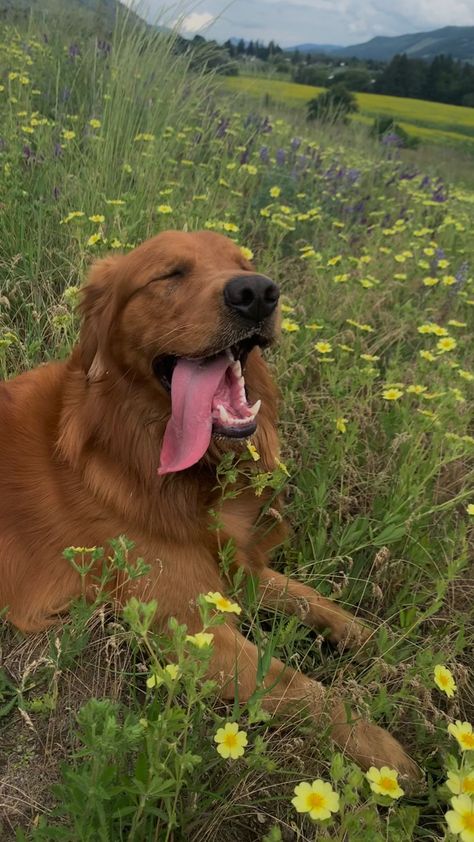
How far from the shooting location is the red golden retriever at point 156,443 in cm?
180

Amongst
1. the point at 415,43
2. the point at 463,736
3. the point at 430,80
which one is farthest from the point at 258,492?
the point at 415,43

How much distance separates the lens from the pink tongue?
1.82 metres

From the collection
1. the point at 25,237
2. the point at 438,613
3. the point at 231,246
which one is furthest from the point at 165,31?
the point at 438,613

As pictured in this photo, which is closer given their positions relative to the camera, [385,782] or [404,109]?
[385,782]

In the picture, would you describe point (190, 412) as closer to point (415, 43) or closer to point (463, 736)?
point (463, 736)

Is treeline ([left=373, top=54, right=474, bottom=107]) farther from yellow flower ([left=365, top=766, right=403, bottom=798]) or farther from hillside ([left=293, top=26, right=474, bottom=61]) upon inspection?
hillside ([left=293, top=26, right=474, bottom=61])

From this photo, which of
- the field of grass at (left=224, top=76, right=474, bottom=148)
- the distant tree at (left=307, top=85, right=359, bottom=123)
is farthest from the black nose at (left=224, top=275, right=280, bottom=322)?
the distant tree at (left=307, top=85, right=359, bottom=123)

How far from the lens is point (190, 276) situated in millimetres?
1915

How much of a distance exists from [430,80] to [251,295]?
80.3 ft

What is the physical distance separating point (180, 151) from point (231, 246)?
2.93 m

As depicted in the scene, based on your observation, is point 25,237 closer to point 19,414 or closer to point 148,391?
point 19,414

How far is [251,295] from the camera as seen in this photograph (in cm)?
173

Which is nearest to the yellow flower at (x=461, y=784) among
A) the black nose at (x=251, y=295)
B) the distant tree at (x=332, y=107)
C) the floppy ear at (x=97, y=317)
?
the black nose at (x=251, y=295)

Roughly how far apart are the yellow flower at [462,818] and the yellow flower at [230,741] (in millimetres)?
352
